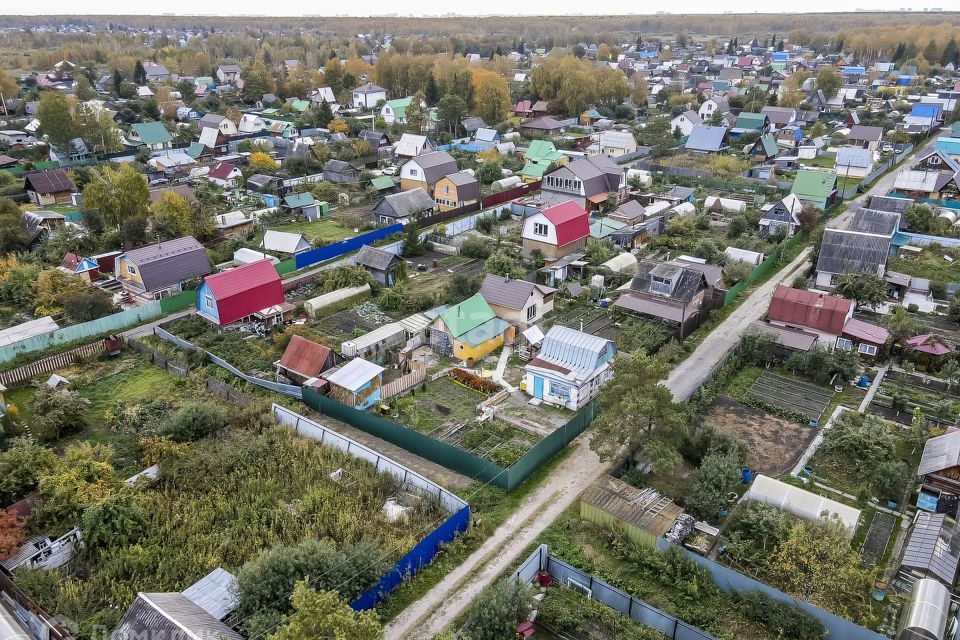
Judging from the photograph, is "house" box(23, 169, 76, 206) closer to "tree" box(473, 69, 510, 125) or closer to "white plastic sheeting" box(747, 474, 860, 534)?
"tree" box(473, 69, 510, 125)

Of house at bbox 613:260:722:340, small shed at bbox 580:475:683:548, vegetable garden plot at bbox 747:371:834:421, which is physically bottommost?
vegetable garden plot at bbox 747:371:834:421

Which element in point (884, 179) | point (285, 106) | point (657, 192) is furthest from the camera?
point (285, 106)

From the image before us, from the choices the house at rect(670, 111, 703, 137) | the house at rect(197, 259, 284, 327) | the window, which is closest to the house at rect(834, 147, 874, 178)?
the house at rect(670, 111, 703, 137)

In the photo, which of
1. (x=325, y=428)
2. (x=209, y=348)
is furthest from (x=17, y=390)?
(x=325, y=428)

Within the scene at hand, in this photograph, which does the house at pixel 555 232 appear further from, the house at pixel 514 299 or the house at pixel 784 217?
the house at pixel 784 217

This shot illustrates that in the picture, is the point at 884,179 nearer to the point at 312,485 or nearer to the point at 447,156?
the point at 447,156

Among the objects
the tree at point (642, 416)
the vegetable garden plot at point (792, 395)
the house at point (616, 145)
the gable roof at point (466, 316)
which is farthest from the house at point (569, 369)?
the house at point (616, 145)
